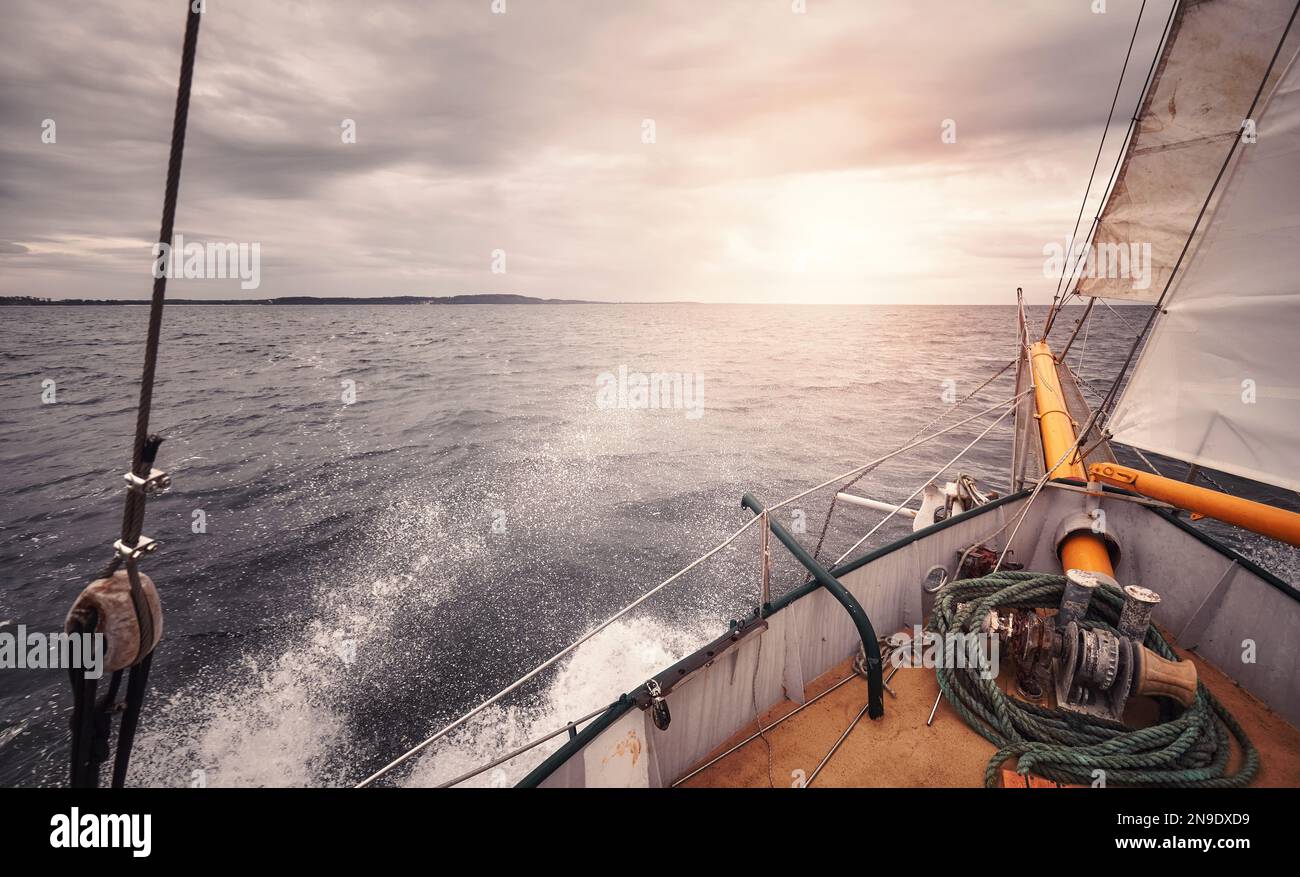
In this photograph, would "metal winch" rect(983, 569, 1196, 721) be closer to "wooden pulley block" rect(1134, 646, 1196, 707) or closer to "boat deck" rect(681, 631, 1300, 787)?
"wooden pulley block" rect(1134, 646, 1196, 707)

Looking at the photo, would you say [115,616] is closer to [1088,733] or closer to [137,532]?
[137,532]

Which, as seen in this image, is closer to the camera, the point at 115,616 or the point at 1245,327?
the point at 115,616

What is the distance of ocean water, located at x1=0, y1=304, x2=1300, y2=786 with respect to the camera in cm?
736

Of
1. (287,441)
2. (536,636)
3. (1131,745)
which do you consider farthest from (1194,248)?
(287,441)

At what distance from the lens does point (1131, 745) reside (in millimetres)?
3729

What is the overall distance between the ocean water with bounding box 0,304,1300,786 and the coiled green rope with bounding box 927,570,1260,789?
17.5ft

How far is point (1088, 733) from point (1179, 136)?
10.7 meters

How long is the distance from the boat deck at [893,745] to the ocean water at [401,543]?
4319 mm

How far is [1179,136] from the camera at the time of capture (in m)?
8.70

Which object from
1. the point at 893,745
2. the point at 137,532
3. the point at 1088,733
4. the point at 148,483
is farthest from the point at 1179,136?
the point at 137,532

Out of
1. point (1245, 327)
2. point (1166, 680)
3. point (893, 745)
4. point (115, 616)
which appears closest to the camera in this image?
point (115, 616)

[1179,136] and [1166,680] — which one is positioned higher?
[1179,136]

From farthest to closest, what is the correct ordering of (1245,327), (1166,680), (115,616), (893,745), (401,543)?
1. (401,543)
2. (1245,327)
3. (893,745)
4. (1166,680)
5. (115,616)
